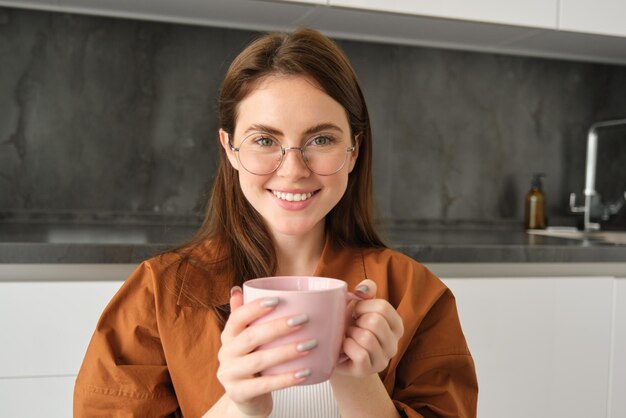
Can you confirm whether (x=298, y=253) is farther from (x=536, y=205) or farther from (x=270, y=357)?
(x=536, y=205)

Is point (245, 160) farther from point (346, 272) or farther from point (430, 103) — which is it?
point (430, 103)

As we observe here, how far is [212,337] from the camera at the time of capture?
877 millimetres

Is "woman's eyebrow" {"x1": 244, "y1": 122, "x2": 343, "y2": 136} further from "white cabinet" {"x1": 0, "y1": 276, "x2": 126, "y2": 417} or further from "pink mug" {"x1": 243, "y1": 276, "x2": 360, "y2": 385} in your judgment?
"white cabinet" {"x1": 0, "y1": 276, "x2": 126, "y2": 417}

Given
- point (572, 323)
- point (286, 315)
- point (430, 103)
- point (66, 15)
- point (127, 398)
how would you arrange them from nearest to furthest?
point (286, 315), point (127, 398), point (572, 323), point (66, 15), point (430, 103)

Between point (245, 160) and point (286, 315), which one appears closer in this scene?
point (286, 315)

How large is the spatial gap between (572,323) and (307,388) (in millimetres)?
949

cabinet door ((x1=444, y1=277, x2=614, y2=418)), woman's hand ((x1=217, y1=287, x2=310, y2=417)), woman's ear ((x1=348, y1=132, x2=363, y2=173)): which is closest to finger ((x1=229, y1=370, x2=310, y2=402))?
woman's hand ((x1=217, y1=287, x2=310, y2=417))

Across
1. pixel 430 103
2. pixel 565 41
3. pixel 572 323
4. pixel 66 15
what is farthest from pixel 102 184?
pixel 565 41

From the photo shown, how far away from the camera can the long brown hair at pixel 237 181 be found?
0.89m

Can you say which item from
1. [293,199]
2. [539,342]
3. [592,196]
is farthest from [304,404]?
[592,196]

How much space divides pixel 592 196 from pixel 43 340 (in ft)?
5.96

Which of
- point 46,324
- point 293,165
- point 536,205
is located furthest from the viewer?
point 536,205

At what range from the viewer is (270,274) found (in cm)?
97

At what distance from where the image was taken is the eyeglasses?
85 centimetres
